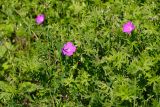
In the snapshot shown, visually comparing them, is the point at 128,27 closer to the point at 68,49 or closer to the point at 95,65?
the point at 95,65

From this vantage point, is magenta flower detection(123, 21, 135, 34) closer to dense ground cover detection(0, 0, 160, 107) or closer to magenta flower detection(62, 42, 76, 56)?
dense ground cover detection(0, 0, 160, 107)

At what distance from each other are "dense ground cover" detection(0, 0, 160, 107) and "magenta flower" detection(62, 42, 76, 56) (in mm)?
48

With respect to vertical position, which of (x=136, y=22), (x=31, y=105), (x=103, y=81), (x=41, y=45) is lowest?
(x=31, y=105)

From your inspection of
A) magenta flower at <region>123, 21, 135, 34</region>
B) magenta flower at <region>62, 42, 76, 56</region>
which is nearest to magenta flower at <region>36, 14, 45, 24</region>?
magenta flower at <region>62, 42, 76, 56</region>

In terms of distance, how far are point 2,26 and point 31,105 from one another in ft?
4.14

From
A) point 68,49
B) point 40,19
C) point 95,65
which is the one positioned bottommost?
point 95,65

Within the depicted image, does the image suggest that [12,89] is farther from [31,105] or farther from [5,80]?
[5,80]

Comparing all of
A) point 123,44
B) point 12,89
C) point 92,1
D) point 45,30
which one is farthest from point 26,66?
point 92,1

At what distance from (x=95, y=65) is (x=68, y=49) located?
0.87ft

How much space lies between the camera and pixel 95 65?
329 centimetres

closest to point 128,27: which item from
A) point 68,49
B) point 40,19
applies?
point 68,49

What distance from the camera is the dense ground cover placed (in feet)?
10.1

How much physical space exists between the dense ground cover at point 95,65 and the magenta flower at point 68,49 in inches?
1.9

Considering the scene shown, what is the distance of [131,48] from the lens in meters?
3.24
